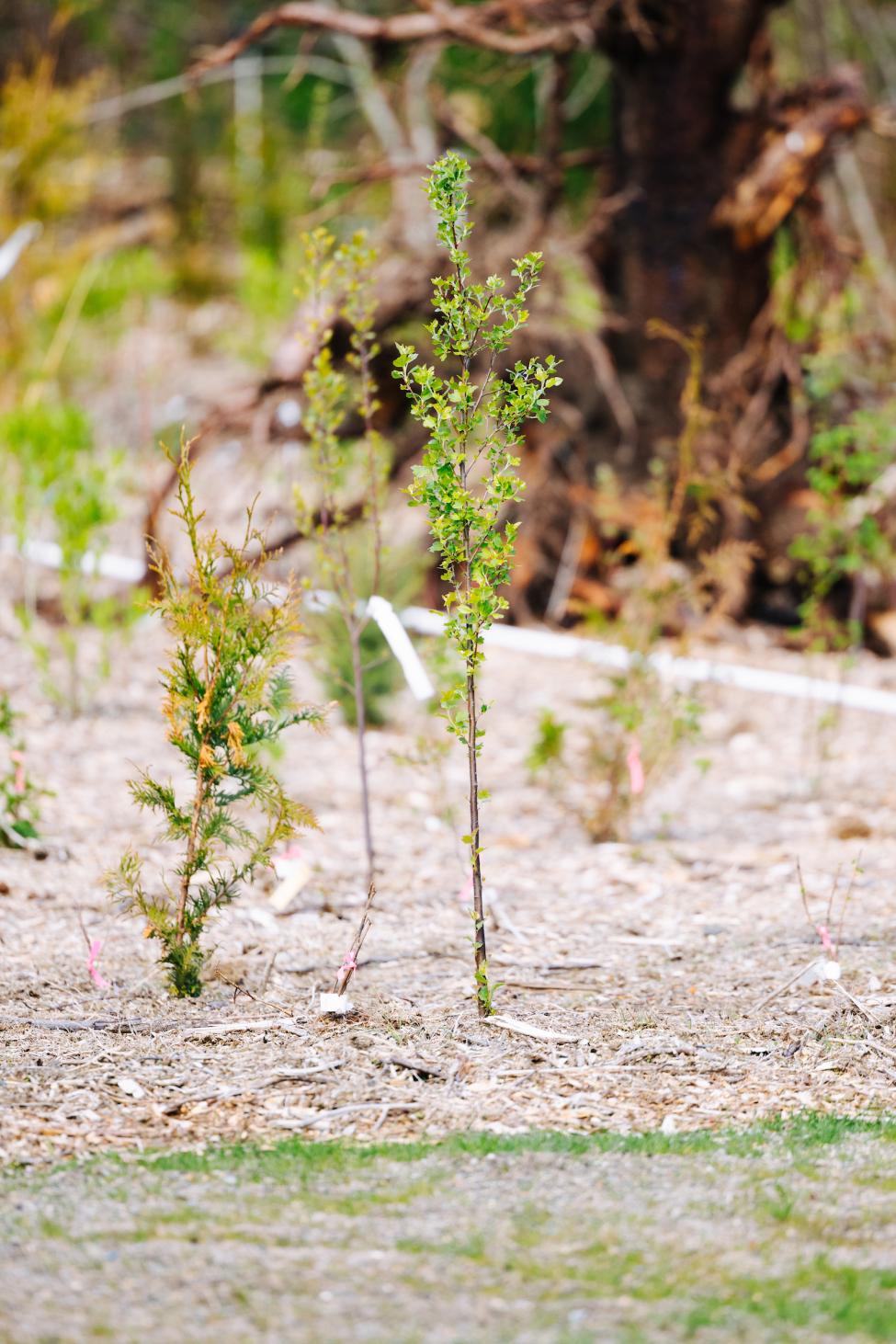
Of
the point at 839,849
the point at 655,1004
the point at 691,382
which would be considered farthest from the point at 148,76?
the point at 655,1004

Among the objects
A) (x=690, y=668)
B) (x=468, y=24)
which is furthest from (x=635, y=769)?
(x=468, y=24)

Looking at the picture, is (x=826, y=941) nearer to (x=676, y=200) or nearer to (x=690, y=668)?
(x=690, y=668)

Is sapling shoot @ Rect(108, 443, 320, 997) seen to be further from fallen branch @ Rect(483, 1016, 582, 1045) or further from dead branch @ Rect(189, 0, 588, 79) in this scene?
dead branch @ Rect(189, 0, 588, 79)

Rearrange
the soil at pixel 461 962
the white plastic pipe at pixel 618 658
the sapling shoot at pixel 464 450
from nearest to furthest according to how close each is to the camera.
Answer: the soil at pixel 461 962, the sapling shoot at pixel 464 450, the white plastic pipe at pixel 618 658

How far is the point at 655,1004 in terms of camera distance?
9.15 ft

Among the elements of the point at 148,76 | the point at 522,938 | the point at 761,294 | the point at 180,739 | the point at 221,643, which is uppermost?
the point at 148,76

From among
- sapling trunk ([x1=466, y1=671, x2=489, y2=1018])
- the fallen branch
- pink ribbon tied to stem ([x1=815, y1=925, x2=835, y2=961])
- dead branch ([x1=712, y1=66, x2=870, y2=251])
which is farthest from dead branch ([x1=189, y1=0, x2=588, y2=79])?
the fallen branch

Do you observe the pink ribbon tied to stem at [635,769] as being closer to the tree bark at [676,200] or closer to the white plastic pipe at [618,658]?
the white plastic pipe at [618,658]

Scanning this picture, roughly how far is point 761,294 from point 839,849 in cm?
301

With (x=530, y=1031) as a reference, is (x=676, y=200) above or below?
above

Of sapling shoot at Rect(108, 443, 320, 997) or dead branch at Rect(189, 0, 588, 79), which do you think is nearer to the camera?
sapling shoot at Rect(108, 443, 320, 997)

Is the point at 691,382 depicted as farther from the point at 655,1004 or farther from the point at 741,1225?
the point at 741,1225

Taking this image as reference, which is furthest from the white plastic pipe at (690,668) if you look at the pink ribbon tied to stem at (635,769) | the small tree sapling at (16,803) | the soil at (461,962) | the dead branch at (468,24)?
the dead branch at (468,24)

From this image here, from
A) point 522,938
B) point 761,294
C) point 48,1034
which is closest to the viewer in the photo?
point 48,1034
